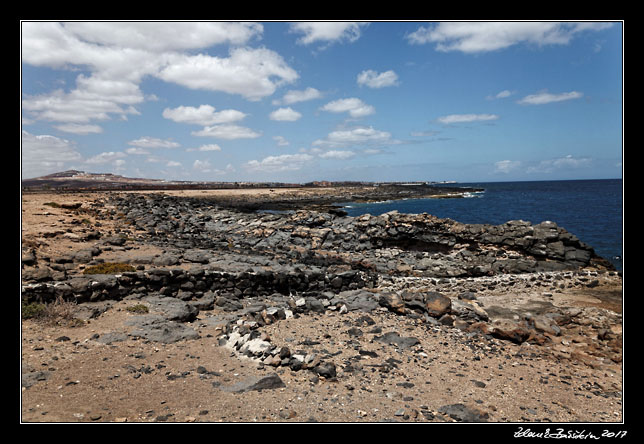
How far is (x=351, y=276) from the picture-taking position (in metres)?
17.4

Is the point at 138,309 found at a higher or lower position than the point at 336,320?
higher

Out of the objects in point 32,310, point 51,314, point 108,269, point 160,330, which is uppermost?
point 108,269

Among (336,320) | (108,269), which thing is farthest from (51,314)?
(336,320)

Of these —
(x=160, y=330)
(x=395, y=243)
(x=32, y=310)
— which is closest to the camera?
(x=32, y=310)

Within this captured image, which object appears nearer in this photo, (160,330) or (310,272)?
(160,330)

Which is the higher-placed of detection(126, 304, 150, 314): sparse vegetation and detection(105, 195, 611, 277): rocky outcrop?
detection(105, 195, 611, 277): rocky outcrop

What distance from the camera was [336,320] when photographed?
454 inches

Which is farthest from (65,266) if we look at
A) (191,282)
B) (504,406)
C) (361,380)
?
(504,406)

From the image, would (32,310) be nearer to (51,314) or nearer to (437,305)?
(51,314)

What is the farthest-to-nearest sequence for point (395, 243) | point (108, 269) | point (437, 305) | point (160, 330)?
point (395, 243) → point (108, 269) → point (437, 305) → point (160, 330)

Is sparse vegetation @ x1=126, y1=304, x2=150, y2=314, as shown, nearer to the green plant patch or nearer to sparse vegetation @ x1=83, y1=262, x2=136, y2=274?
the green plant patch

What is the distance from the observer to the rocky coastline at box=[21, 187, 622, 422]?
6973mm

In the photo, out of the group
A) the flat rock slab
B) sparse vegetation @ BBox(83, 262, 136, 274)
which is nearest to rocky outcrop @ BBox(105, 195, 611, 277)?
sparse vegetation @ BBox(83, 262, 136, 274)

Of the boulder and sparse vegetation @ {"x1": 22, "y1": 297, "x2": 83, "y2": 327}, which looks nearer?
sparse vegetation @ {"x1": 22, "y1": 297, "x2": 83, "y2": 327}
